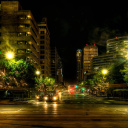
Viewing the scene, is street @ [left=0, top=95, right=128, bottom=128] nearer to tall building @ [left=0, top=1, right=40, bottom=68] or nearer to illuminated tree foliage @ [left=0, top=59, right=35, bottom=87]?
illuminated tree foliage @ [left=0, top=59, right=35, bottom=87]

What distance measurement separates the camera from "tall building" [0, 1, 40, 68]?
9144 centimetres

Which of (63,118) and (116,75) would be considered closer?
(63,118)

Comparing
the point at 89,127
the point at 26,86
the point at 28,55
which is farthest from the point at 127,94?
the point at 89,127

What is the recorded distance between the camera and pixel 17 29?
94.1 m

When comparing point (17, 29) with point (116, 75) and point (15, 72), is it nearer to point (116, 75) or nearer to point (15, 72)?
point (15, 72)

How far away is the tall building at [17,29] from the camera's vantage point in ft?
300

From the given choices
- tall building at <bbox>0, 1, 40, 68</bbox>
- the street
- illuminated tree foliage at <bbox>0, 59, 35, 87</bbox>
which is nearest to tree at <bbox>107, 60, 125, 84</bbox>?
tall building at <bbox>0, 1, 40, 68</bbox>

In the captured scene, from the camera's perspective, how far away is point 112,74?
89.8 meters

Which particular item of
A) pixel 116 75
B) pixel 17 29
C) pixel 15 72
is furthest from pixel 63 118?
pixel 17 29

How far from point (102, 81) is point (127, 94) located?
21796 mm

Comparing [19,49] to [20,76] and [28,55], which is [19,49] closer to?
[28,55]

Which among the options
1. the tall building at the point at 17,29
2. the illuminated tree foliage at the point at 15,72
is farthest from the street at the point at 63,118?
the tall building at the point at 17,29

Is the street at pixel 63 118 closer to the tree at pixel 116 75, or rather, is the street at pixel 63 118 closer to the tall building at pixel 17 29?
the tree at pixel 116 75

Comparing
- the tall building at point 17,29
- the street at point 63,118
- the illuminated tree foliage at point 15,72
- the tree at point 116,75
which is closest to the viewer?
the street at point 63,118
